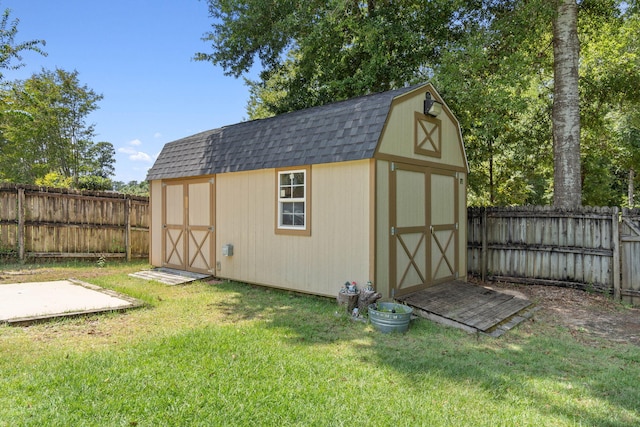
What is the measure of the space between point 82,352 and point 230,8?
9.65 metres

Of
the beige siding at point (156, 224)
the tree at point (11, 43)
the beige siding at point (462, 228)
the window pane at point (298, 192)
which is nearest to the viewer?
the window pane at point (298, 192)

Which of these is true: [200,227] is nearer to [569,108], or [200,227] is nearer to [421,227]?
[421,227]

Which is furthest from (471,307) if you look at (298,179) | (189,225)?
(189,225)

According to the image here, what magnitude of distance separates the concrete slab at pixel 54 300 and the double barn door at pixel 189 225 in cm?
219

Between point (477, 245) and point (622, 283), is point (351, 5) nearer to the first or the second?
point (477, 245)

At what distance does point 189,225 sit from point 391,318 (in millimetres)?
5712

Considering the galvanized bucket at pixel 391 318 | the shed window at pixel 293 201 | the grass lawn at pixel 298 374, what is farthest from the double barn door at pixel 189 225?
the galvanized bucket at pixel 391 318

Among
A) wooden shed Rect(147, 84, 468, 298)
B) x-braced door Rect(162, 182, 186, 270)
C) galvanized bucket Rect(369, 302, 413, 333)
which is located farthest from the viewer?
x-braced door Rect(162, 182, 186, 270)

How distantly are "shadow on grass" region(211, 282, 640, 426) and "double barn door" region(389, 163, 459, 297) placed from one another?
3.98 ft

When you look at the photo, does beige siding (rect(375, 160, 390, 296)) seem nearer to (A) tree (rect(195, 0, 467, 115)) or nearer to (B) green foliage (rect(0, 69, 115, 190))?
(A) tree (rect(195, 0, 467, 115))

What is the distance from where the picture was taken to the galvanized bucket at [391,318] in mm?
4727

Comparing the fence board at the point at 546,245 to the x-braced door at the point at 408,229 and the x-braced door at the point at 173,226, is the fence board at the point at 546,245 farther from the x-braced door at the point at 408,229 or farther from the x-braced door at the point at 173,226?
the x-braced door at the point at 173,226

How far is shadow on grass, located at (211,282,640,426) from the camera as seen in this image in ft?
10.0

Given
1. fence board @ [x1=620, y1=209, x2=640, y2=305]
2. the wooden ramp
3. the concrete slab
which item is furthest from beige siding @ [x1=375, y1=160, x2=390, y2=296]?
fence board @ [x1=620, y1=209, x2=640, y2=305]
